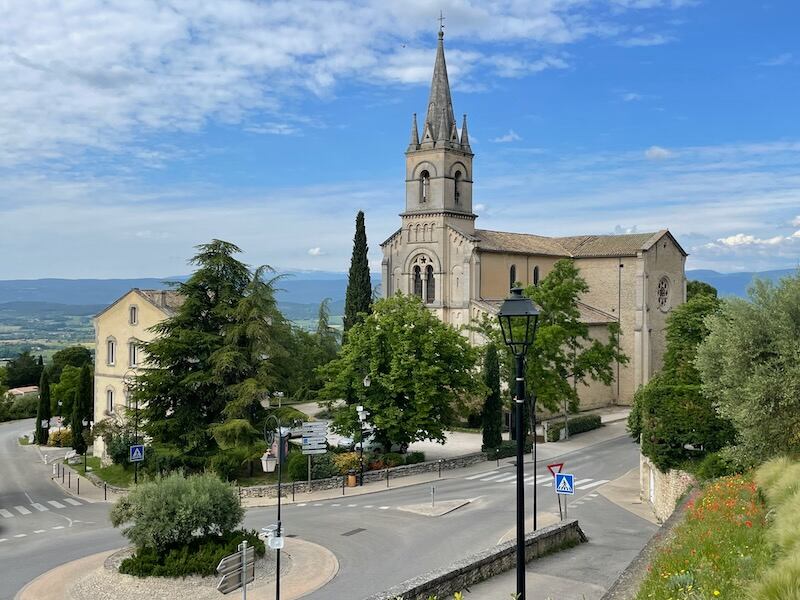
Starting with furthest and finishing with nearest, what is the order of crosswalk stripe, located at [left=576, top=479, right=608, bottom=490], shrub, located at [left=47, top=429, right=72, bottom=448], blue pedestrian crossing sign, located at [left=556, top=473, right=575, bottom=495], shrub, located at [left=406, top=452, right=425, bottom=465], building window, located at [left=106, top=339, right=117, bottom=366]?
shrub, located at [left=47, top=429, right=72, bottom=448]
building window, located at [left=106, top=339, right=117, bottom=366]
shrub, located at [left=406, top=452, right=425, bottom=465]
crosswalk stripe, located at [left=576, top=479, right=608, bottom=490]
blue pedestrian crossing sign, located at [left=556, top=473, right=575, bottom=495]

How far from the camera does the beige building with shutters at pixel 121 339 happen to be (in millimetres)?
40719

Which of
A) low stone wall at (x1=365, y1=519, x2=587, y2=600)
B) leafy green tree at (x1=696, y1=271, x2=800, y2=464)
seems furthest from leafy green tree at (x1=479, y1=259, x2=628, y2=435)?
low stone wall at (x1=365, y1=519, x2=587, y2=600)

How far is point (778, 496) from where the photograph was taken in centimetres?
1319

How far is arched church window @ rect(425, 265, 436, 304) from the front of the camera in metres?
53.6

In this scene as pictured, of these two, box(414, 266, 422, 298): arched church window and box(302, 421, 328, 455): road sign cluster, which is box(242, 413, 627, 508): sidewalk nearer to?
box(302, 421, 328, 455): road sign cluster

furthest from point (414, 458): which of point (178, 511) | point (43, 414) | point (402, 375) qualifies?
point (43, 414)

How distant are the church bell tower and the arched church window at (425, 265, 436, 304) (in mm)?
3643

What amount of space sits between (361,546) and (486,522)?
482cm

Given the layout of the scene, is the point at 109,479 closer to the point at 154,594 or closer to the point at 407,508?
the point at 407,508

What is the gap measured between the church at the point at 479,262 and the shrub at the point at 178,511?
104 feet

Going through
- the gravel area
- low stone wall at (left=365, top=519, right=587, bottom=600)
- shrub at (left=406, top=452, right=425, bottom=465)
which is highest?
low stone wall at (left=365, top=519, right=587, bottom=600)

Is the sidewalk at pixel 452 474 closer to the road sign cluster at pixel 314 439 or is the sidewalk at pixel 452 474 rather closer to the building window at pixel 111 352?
the road sign cluster at pixel 314 439

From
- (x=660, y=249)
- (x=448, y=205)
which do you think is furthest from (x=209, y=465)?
(x=660, y=249)

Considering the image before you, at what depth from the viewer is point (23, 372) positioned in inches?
3681
